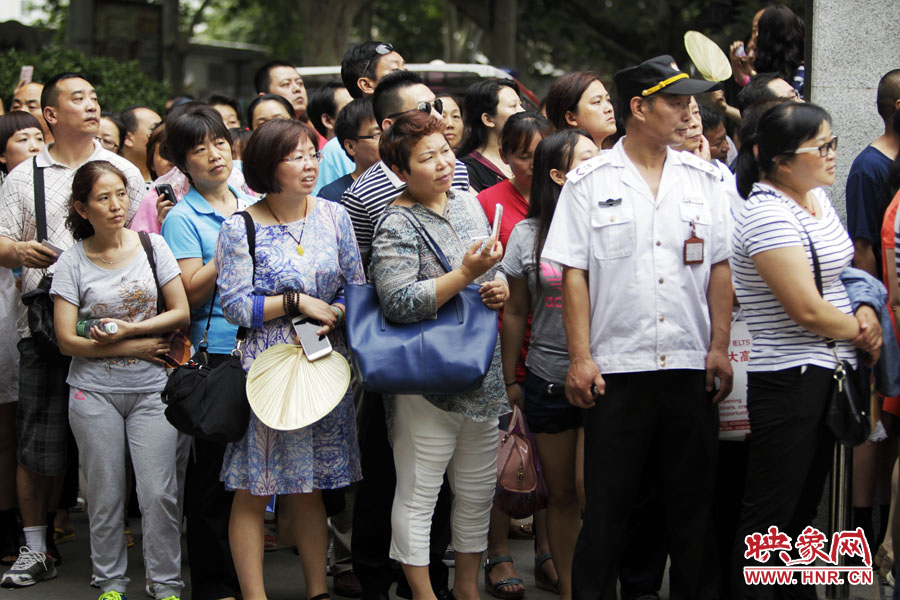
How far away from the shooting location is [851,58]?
5.43 m

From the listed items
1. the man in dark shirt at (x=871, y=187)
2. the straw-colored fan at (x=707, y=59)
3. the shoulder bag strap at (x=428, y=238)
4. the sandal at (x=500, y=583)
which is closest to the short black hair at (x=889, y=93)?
the man in dark shirt at (x=871, y=187)

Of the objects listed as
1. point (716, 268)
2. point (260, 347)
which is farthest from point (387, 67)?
point (716, 268)

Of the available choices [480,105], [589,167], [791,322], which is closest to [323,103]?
[480,105]

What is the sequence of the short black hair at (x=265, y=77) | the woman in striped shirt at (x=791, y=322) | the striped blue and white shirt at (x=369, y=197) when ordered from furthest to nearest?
the short black hair at (x=265, y=77) → the striped blue and white shirt at (x=369, y=197) → the woman in striped shirt at (x=791, y=322)

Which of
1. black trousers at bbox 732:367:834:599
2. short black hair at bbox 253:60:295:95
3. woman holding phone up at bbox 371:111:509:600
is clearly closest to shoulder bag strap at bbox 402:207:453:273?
woman holding phone up at bbox 371:111:509:600

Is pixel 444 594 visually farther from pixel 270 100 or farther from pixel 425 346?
pixel 270 100

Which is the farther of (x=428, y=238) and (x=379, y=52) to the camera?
(x=379, y=52)

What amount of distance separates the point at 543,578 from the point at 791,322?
6.15ft

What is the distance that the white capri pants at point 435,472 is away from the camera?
4.37 meters

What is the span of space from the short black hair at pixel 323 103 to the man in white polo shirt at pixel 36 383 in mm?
1724

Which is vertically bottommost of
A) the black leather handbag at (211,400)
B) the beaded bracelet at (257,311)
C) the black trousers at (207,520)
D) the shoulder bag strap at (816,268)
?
the black trousers at (207,520)

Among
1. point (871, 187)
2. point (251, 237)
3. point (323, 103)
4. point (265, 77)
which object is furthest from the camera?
point (265, 77)

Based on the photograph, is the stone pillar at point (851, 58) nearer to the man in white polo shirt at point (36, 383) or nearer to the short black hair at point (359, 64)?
the short black hair at point (359, 64)

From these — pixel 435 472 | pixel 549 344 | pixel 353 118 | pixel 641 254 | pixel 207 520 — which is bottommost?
pixel 207 520
